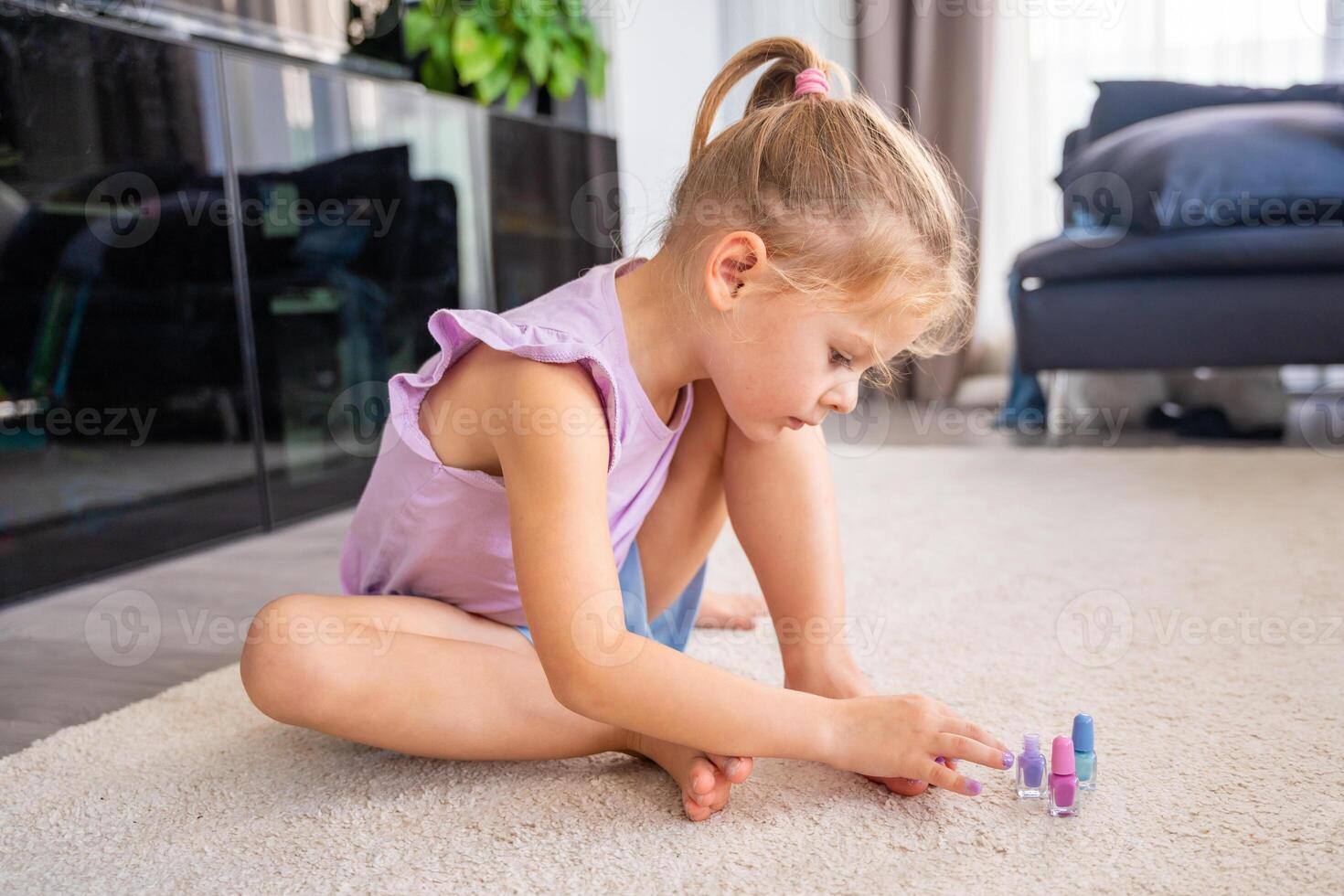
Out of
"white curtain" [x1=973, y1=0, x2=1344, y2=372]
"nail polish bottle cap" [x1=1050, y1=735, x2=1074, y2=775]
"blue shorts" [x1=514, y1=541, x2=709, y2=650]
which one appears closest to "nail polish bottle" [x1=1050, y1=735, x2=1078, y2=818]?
"nail polish bottle cap" [x1=1050, y1=735, x2=1074, y2=775]

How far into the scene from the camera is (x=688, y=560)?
34.0 inches

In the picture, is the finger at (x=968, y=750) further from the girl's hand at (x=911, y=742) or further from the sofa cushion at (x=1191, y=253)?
the sofa cushion at (x=1191, y=253)

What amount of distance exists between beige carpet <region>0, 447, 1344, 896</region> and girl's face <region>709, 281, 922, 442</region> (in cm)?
24

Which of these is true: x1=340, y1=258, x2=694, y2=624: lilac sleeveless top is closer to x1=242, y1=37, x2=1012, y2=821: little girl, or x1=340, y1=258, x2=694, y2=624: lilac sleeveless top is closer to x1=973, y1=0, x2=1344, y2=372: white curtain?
x1=242, y1=37, x2=1012, y2=821: little girl

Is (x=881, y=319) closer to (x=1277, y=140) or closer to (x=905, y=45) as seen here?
(x=1277, y=140)

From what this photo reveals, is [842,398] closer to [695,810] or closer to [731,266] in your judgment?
[731,266]

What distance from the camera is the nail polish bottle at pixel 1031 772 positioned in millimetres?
653

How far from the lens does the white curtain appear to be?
297 centimetres

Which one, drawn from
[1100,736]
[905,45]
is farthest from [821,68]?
[905,45]

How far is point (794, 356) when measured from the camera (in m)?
0.69

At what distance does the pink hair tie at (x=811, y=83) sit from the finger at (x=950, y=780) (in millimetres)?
439

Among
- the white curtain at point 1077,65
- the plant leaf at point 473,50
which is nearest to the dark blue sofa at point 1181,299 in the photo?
the white curtain at point 1077,65

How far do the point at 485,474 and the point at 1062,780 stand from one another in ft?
1.33

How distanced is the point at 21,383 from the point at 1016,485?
1.36 meters
